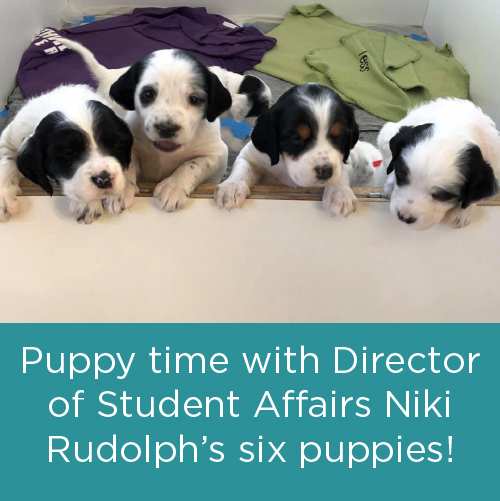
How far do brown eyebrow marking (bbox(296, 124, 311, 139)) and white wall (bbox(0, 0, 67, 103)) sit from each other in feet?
9.65

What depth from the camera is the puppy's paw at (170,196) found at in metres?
2.31

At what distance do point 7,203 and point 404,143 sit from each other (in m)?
1.77

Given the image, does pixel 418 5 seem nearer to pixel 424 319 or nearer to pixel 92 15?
pixel 92 15

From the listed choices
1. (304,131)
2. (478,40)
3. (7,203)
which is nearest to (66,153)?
(7,203)

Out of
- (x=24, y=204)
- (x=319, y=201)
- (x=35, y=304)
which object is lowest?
(x=35, y=304)

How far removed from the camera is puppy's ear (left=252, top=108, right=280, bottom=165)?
229 centimetres

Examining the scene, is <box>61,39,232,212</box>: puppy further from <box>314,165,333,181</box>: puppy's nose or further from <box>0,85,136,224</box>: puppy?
<box>314,165,333,181</box>: puppy's nose

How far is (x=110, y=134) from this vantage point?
2137mm

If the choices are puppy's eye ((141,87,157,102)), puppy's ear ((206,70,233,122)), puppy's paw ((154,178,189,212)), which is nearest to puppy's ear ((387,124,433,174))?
puppy's ear ((206,70,233,122))

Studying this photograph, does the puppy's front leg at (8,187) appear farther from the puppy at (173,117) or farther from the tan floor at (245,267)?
the puppy at (173,117)

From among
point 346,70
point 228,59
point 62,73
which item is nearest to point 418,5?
point 346,70

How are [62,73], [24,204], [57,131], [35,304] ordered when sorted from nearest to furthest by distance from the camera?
[57,131] → [24,204] → [35,304] → [62,73]

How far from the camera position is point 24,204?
2326 millimetres

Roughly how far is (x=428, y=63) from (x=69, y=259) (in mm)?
3956
